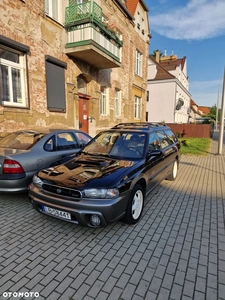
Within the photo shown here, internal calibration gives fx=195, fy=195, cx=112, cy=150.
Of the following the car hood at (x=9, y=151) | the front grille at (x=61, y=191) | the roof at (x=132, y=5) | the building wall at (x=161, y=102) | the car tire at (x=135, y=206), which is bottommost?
the car tire at (x=135, y=206)

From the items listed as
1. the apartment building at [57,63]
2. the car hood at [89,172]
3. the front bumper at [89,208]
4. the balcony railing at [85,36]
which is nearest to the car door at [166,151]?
the car hood at [89,172]

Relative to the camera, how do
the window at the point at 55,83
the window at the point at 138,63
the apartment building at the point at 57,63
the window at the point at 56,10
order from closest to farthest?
the apartment building at the point at 57,63, the window at the point at 55,83, the window at the point at 56,10, the window at the point at 138,63

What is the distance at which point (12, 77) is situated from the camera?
23.1 ft

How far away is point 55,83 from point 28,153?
553 cm

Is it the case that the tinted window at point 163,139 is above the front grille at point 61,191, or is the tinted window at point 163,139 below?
above

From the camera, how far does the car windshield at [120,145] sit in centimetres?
386

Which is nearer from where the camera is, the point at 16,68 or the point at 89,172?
the point at 89,172

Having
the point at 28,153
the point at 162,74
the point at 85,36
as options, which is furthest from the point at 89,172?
the point at 162,74

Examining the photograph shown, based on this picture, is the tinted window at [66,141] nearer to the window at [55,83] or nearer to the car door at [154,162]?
the car door at [154,162]

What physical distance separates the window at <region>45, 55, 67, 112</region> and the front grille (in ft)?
20.0

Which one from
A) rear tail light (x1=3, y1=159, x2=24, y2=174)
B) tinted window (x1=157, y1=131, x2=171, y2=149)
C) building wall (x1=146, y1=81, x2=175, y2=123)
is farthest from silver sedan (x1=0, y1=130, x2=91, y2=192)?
building wall (x1=146, y1=81, x2=175, y2=123)

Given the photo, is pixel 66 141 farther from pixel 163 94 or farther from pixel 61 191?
pixel 163 94

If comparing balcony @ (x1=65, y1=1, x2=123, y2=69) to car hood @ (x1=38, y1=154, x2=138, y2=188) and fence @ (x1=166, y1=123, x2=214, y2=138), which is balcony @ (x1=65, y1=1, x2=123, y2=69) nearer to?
car hood @ (x1=38, y1=154, x2=138, y2=188)

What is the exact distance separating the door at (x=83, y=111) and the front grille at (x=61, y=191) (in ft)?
25.6
